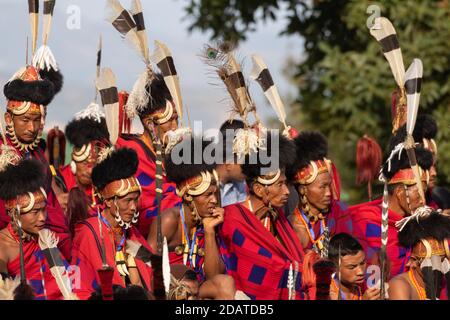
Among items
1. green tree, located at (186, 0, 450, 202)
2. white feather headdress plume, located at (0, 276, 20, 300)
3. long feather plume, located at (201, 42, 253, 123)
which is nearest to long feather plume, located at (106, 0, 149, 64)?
long feather plume, located at (201, 42, 253, 123)

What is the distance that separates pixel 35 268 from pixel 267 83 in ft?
7.77

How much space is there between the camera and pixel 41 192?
27.0ft

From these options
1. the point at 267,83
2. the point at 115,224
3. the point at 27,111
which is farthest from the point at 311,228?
the point at 27,111

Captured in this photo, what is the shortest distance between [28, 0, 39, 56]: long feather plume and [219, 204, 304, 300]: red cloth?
1.85 meters

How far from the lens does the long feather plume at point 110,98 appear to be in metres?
8.59

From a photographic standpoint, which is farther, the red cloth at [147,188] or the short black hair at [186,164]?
the red cloth at [147,188]

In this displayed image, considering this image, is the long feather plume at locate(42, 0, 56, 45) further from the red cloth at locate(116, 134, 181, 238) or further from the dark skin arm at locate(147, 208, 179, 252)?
the dark skin arm at locate(147, 208, 179, 252)

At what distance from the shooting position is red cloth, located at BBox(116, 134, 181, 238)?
9.36m

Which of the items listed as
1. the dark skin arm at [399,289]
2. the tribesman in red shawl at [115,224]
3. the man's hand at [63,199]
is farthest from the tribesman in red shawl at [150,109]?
Answer: the dark skin arm at [399,289]

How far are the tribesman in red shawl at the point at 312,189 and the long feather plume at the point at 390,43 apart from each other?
2.63ft

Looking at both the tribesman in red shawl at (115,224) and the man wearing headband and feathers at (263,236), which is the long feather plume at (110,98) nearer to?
the tribesman in red shawl at (115,224)

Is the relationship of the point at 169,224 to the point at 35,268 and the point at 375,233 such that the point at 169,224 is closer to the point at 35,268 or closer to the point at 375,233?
the point at 35,268

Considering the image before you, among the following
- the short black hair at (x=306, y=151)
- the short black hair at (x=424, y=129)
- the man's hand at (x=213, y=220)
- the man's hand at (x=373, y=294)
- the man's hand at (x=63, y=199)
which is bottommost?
the man's hand at (x=373, y=294)
